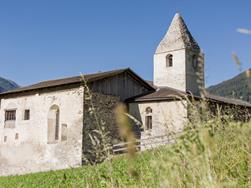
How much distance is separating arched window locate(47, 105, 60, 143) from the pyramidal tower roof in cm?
1087

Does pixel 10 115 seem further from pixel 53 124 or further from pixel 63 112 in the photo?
pixel 63 112

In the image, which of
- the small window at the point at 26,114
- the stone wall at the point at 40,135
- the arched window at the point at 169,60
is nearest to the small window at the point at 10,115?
the stone wall at the point at 40,135

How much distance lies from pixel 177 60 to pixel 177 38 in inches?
77.7

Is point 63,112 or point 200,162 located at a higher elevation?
point 63,112

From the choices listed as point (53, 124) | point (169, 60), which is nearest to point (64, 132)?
point (53, 124)

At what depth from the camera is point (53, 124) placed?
23.6 meters

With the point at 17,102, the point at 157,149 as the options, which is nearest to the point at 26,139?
the point at 17,102

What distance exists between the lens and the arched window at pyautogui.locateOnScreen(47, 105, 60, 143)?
76.4 ft

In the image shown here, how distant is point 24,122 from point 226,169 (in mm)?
23619

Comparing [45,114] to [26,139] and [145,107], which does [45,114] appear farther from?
[145,107]

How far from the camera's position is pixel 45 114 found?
76.9 ft

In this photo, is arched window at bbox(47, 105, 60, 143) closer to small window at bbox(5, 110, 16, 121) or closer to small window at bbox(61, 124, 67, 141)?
small window at bbox(61, 124, 67, 141)

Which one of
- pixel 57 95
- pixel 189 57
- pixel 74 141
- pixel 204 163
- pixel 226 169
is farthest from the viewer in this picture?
pixel 189 57

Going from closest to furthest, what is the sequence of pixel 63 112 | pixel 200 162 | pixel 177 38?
pixel 200 162 → pixel 63 112 → pixel 177 38
